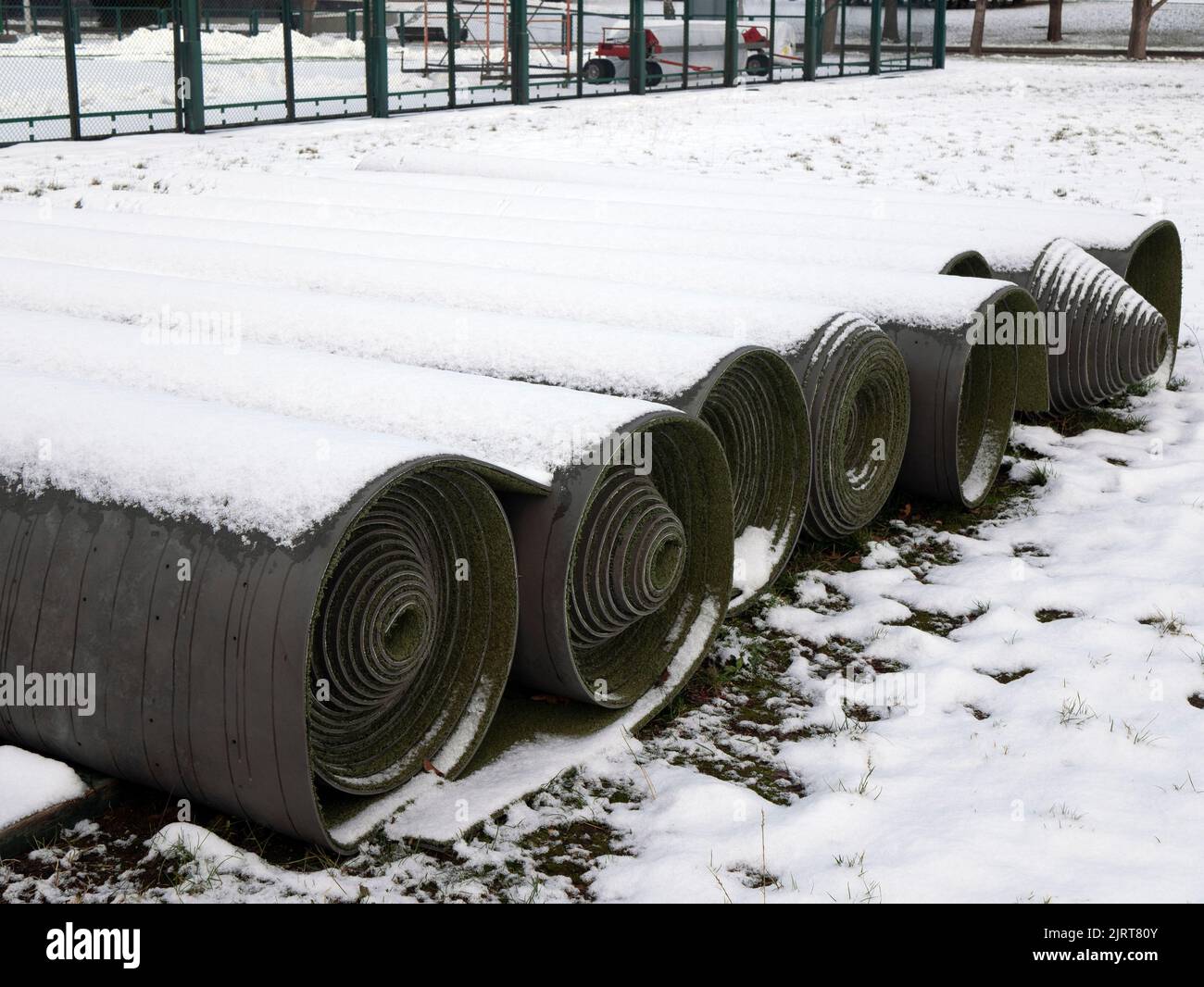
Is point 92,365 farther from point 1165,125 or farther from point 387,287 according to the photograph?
point 1165,125

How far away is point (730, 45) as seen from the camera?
24.9 metres

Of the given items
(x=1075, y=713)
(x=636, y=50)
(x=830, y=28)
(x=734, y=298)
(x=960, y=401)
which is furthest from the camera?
(x=830, y=28)

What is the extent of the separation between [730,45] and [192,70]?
12.4 meters

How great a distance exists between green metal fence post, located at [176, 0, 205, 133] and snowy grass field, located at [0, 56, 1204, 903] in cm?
1221

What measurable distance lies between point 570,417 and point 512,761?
0.91 meters

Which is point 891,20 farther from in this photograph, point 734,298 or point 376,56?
point 734,298

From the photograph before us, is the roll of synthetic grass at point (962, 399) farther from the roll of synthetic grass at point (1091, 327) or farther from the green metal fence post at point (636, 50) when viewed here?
the green metal fence post at point (636, 50)

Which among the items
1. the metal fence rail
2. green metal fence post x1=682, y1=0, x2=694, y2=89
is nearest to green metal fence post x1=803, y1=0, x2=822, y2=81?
the metal fence rail

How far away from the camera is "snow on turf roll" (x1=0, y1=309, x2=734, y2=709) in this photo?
3.35m

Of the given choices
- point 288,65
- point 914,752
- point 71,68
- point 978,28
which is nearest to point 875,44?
point 978,28

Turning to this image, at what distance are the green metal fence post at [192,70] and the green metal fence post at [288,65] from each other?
3.67 feet

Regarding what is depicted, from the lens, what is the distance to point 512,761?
3426mm

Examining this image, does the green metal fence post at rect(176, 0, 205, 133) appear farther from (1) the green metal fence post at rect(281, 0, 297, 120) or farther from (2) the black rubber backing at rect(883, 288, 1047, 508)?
(2) the black rubber backing at rect(883, 288, 1047, 508)
